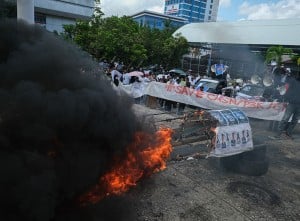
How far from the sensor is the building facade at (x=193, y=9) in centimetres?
10656

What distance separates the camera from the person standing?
10.1 meters

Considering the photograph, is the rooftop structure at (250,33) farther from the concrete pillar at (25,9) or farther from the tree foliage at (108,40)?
the concrete pillar at (25,9)

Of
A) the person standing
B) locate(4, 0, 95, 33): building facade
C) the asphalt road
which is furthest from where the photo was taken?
locate(4, 0, 95, 33): building facade

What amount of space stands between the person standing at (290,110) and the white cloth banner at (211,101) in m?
0.53

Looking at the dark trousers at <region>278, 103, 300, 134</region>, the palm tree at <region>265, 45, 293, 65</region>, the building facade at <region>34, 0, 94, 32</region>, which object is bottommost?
the dark trousers at <region>278, 103, 300, 134</region>

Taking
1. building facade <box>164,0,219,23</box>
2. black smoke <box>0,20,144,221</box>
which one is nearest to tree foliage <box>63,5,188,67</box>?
black smoke <box>0,20,144,221</box>

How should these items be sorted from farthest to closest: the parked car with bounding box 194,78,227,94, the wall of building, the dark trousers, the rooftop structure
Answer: the wall of building < the rooftop structure < the parked car with bounding box 194,78,227,94 < the dark trousers

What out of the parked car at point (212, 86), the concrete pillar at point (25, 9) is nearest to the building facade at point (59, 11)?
the parked car at point (212, 86)

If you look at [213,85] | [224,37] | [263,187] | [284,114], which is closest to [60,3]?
[224,37]

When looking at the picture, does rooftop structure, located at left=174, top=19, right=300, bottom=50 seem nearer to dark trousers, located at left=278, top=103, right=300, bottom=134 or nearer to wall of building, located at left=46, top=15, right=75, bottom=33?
wall of building, located at left=46, top=15, right=75, bottom=33

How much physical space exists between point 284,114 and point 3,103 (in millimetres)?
9752

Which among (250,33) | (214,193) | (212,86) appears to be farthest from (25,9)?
(250,33)

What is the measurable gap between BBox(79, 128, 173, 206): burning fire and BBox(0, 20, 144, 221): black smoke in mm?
126

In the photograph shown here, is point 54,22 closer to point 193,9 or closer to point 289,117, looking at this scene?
point 289,117
